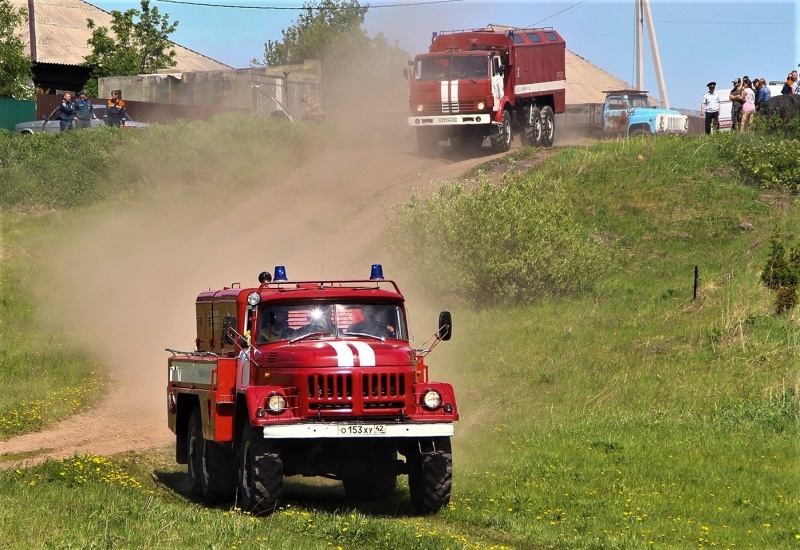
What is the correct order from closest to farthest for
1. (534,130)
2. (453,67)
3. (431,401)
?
1. (431,401)
2. (453,67)
3. (534,130)

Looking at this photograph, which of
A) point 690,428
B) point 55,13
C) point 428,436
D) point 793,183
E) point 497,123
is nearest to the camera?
point 428,436

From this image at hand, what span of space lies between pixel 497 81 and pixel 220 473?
90.4 feet

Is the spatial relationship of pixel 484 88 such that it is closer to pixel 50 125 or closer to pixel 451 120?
pixel 451 120

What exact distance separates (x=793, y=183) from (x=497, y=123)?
31.8 feet

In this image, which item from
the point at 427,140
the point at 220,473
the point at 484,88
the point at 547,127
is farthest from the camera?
the point at 547,127

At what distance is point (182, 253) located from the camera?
34375mm

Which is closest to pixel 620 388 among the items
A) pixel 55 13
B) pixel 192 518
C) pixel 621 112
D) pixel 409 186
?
pixel 192 518

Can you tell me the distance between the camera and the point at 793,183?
37.1m

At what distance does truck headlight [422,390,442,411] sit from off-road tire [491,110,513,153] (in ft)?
93.7

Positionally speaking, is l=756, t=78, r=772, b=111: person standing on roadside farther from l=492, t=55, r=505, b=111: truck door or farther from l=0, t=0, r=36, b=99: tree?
l=0, t=0, r=36, b=99: tree

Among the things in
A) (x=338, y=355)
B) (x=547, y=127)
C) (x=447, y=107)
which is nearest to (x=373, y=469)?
(x=338, y=355)

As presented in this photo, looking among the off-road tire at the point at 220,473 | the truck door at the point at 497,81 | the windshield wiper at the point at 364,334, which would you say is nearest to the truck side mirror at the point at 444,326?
the windshield wiper at the point at 364,334

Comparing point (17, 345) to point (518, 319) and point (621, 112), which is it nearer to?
point (518, 319)

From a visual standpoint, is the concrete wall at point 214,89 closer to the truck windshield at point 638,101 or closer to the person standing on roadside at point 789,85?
the truck windshield at point 638,101
